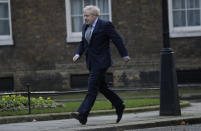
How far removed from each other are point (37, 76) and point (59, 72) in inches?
30.2

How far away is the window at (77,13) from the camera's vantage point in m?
20.2

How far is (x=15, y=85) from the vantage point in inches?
787

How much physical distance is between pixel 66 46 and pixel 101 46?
11.1 metres

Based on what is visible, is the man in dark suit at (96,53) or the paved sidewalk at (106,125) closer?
the paved sidewalk at (106,125)

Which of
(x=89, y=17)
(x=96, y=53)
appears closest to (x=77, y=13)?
(x=89, y=17)

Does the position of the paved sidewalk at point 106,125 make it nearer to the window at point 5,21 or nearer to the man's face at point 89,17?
the man's face at point 89,17

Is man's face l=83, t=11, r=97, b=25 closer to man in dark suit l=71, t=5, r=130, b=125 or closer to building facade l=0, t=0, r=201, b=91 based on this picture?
man in dark suit l=71, t=5, r=130, b=125

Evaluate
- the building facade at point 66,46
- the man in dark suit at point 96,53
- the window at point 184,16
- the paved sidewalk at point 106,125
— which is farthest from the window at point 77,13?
the man in dark suit at point 96,53

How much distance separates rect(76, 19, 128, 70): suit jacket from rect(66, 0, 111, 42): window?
11.0 meters

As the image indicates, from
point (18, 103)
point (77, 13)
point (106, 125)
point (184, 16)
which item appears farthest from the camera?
point (77, 13)

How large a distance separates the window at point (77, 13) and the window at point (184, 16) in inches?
87.7

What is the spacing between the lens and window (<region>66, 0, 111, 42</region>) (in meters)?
20.2

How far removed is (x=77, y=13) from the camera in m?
20.5

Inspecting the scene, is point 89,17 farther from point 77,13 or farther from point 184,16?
point 184,16
